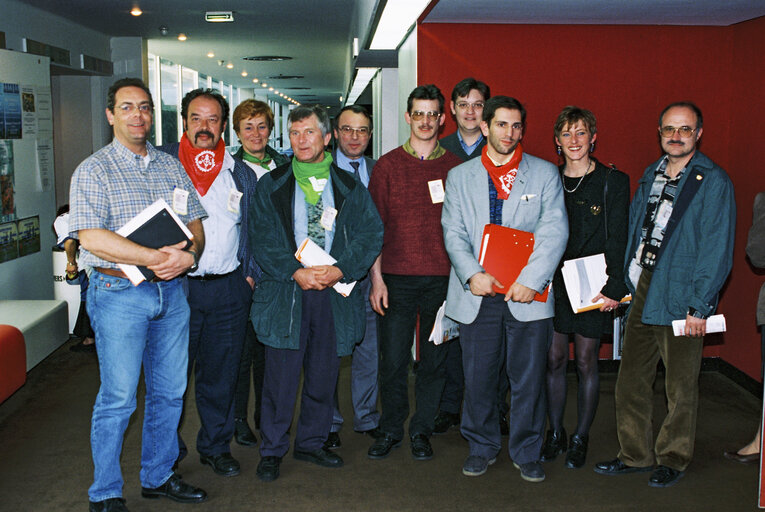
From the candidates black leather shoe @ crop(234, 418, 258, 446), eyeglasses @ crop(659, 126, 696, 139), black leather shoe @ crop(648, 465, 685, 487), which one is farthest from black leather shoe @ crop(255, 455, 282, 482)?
eyeglasses @ crop(659, 126, 696, 139)

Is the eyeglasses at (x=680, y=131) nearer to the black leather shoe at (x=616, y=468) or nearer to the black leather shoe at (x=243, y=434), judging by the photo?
the black leather shoe at (x=616, y=468)

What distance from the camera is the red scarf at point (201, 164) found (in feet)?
11.3

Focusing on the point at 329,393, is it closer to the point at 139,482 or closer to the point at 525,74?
the point at 139,482

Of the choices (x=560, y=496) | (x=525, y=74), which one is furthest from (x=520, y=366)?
(x=525, y=74)

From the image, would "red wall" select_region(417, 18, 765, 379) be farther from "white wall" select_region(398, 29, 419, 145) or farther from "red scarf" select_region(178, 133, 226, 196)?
"red scarf" select_region(178, 133, 226, 196)

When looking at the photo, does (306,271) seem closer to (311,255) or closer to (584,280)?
(311,255)

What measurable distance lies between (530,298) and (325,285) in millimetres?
936

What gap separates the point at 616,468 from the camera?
11.7 feet

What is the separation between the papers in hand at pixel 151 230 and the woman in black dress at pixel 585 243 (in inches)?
71.5

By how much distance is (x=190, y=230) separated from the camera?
3191 mm

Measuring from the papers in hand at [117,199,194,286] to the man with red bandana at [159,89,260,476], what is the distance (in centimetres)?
37

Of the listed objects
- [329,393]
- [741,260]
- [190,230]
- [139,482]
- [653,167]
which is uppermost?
[653,167]

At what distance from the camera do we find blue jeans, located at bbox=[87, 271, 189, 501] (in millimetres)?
2906

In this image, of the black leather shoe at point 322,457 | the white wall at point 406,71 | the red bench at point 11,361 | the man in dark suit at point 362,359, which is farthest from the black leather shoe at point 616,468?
the red bench at point 11,361
